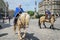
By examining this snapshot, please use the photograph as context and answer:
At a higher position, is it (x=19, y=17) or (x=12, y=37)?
(x=19, y=17)

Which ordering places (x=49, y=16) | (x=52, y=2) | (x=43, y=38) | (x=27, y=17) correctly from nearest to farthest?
(x=27, y=17)
(x=43, y=38)
(x=49, y=16)
(x=52, y=2)

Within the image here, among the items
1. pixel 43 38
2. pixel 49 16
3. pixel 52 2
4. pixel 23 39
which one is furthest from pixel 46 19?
pixel 52 2

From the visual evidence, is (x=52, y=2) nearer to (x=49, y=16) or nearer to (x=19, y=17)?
(x=49, y=16)

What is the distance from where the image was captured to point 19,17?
15.1 meters

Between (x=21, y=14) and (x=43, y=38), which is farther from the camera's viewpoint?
(x=43, y=38)

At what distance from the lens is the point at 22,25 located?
1513 cm

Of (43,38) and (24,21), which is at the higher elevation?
(24,21)

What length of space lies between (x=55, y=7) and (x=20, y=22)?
46998mm

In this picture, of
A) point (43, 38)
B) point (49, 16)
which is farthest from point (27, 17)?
point (49, 16)

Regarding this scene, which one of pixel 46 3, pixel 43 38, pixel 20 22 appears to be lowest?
pixel 43 38

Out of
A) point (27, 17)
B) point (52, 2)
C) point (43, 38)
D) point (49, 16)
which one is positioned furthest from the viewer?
point (52, 2)

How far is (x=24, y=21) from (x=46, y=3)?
159 ft

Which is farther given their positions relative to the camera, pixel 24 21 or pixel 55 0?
pixel 55 0

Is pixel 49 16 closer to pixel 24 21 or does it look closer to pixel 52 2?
pixel 24 21
